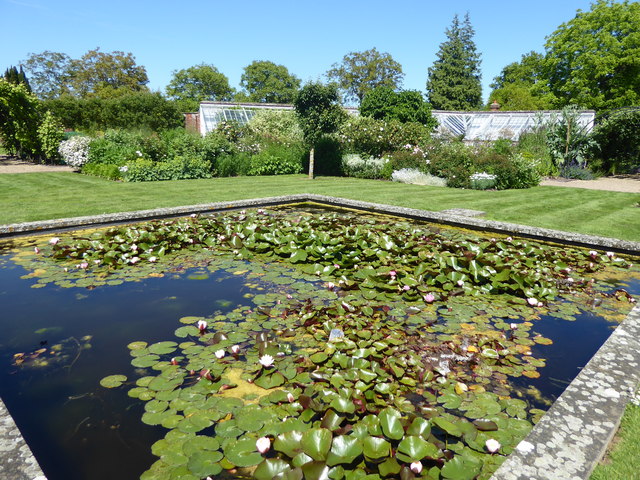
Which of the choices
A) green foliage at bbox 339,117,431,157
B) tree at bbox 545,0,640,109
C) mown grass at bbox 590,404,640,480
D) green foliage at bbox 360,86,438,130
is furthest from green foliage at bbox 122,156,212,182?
tree at bbox 545,0,640,109

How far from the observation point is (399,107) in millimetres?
23984

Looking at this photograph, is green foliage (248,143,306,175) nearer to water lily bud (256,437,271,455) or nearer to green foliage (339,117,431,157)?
green foliage (339,117,431,157)

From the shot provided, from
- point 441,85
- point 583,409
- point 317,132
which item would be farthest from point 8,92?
point 441,85

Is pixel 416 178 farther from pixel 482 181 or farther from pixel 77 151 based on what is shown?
pixel 77 151

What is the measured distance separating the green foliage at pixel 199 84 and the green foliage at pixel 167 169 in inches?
2120

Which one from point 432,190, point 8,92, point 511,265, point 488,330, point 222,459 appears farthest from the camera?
point 8,92

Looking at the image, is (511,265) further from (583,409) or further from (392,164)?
(392,164)

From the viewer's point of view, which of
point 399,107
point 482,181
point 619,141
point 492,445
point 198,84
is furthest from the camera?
point 198,84

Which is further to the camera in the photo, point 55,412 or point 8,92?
point 8,92

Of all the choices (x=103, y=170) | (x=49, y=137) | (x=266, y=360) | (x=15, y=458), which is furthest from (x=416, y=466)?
(x=49, y=137)

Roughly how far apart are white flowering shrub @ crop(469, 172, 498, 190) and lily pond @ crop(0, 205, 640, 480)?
27.8 ft

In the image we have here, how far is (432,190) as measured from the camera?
13.6 meters

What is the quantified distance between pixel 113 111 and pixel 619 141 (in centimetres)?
3155

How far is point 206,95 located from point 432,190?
201 ft
